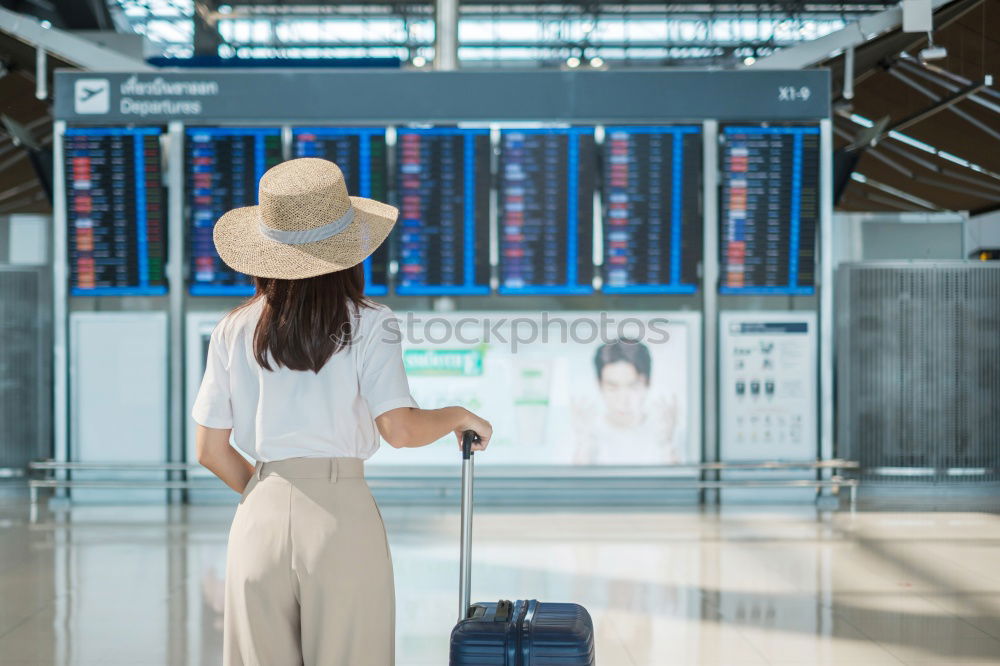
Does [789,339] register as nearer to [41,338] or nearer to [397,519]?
[397,519]

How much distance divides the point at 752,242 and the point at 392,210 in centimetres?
586

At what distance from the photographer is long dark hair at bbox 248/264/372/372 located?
2059 mm

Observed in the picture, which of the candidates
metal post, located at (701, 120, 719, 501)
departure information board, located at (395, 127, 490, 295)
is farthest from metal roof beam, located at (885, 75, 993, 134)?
departure information board, located at (395, 127, 490, 295)

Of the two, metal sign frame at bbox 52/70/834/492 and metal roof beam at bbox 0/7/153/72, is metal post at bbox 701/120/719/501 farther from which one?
metal roof beam at bbox 0/7/153/72

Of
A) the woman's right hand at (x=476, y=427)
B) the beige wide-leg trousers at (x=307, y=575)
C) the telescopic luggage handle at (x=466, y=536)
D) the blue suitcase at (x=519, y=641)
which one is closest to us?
the beige wide-leg trousers at (x=307, y=575)

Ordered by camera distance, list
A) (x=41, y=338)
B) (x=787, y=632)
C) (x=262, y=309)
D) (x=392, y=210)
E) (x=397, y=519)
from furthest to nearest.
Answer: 1. (x=41, y=338)
2. (x=397, y=519)
3. (x=787, y=632)
4. (x=392, y=210)
5. (x=262, y=309)

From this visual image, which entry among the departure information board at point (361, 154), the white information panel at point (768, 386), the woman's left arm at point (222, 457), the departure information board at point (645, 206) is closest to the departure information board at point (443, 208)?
the departure information board at point (361, 154)

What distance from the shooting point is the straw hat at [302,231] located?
2.08m

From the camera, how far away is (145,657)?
13.0 feet

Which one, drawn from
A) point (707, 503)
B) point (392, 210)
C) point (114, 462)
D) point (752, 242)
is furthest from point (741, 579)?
point (114, 462)

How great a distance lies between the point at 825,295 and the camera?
25.5 ft

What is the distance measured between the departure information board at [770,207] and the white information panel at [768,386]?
0.95 ft

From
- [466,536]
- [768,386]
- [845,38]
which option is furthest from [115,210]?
[466,536]

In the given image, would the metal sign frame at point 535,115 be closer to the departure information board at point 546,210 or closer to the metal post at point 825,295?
the metal post at point 825,295
